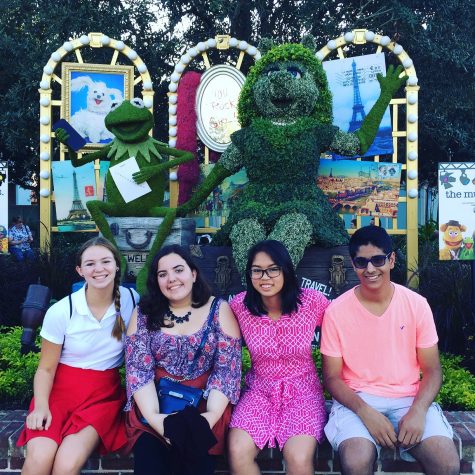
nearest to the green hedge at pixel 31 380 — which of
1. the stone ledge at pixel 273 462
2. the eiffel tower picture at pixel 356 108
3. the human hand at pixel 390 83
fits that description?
the stone ledge at pixel 273 462

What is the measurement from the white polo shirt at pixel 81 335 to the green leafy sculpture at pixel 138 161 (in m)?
1.91

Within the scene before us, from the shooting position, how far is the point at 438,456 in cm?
235

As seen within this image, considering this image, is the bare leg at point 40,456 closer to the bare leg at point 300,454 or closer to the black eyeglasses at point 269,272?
the bare leg at point 300,454

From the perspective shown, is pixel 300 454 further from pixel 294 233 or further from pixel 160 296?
pixel 294 233

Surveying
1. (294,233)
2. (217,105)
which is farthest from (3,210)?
(294,233)

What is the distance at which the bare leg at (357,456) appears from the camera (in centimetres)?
231

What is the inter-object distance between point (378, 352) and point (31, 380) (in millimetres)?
2328

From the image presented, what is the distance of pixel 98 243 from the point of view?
2793 millimetres

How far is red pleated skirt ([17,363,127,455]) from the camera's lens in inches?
101

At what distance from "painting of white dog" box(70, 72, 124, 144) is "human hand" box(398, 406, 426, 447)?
182 inches

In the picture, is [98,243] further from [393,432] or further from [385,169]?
[385,169]

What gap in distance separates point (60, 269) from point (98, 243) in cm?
310

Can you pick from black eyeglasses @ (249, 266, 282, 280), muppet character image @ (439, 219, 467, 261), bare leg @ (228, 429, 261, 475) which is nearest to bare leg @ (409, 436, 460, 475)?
bare leg @ (228, 429, 261, 475)

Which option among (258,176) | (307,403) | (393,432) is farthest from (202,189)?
(393,432)
